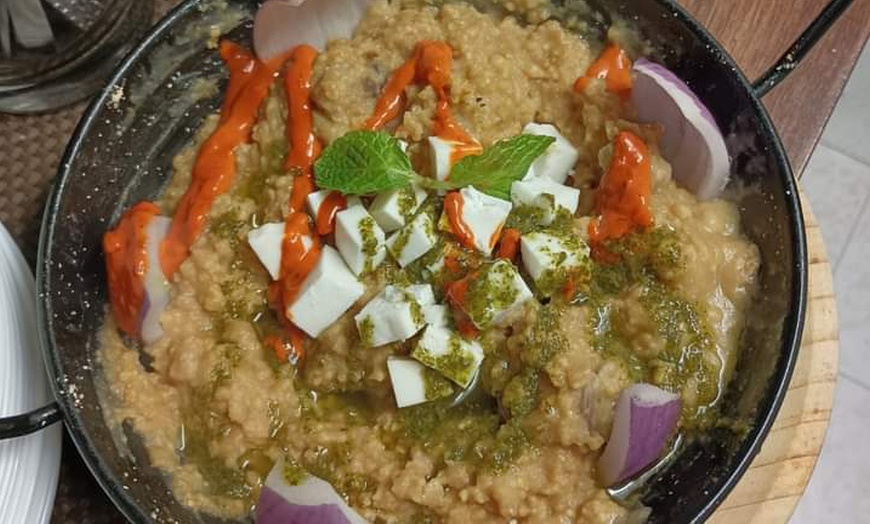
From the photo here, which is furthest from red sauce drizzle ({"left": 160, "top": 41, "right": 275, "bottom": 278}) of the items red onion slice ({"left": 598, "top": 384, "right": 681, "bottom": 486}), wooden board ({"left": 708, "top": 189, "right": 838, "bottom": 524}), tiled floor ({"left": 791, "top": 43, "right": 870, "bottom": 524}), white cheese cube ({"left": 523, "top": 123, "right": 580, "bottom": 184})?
tiled floor ({"left": 791, "top": 43, "right": 870, "bottom": 524})

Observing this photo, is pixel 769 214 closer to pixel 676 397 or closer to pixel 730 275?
pixel 730 275

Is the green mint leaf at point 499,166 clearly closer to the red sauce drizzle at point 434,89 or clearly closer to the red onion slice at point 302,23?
the red sauce drizzle at point 434,89

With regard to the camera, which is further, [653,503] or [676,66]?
[676,66]

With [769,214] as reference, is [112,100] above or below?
above

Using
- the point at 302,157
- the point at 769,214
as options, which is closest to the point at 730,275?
the point at 769,214

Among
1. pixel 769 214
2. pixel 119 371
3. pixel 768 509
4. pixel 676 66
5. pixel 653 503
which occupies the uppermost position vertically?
pixel 676 66

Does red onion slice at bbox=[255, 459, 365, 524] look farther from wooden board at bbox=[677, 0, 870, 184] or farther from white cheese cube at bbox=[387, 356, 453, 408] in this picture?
wooden board at bbox=[677, 0, 870, 184]

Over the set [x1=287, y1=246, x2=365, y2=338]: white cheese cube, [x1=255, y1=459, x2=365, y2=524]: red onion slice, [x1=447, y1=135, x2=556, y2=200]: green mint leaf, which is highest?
[x1=447, y1=135, x2=556, y2=200]: green mint leaf
